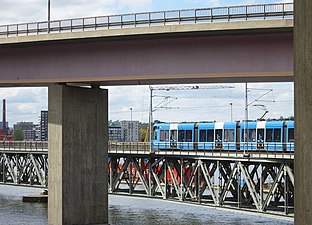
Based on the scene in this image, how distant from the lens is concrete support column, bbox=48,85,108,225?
4609 cm

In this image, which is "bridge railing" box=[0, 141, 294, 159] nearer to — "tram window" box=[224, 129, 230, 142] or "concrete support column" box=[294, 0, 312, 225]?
"tram window" box=[224, 129, 230, 142]

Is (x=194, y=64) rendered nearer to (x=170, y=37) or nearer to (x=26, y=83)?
(x=170, y=37)

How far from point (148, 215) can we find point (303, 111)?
51626 millimetres

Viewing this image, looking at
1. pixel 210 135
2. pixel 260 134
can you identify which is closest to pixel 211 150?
pixel 210 135

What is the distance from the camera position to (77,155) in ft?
154

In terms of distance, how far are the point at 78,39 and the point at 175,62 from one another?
6.66 m

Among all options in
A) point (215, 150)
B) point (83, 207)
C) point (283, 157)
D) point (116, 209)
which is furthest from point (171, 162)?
point (83, 207)

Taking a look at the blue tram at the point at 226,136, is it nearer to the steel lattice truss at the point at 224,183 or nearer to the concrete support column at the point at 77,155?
the steel lattice truss at the point at 224,183

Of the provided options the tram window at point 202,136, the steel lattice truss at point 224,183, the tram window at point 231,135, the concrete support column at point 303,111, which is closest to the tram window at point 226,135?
the tram window at point 231,135

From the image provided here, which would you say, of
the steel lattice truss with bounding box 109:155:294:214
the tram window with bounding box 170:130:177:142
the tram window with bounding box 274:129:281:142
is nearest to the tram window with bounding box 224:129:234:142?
the steel lattice truss with bounding box 109:155:294:214

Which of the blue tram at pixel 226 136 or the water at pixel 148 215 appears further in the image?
the blue tram at pixel 226 136

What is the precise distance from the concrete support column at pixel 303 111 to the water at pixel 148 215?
3893cm

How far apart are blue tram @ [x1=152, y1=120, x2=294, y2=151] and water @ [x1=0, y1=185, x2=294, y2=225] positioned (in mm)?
5643

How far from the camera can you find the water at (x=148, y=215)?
54.6 meters
